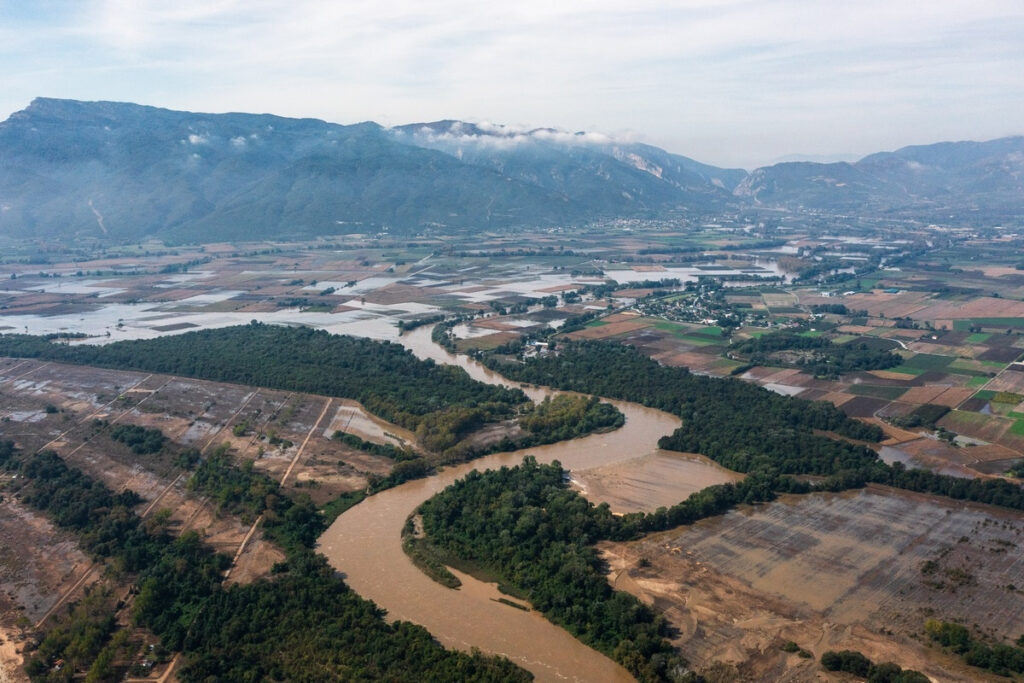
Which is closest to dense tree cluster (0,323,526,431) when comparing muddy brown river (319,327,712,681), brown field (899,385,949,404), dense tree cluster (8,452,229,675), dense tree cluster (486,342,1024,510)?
dense tree cluster (486,342,1024,510)

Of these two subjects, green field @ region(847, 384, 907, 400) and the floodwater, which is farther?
green field @ region(847, 384, 907, 400)

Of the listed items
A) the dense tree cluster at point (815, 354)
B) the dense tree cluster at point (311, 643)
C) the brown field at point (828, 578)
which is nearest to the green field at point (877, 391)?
the dense tree cluster at point (815, 354)

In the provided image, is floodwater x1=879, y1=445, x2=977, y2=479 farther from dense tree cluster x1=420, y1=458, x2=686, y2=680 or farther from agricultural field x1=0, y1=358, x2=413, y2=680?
agricultural field x1=0, y1=358, x2=413, y2=680

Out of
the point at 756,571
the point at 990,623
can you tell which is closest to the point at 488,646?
the point at 756,571

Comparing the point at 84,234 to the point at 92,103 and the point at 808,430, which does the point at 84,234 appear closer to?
the point at 92,103

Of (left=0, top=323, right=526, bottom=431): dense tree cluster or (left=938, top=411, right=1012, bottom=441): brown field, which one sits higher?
(left=938, top=411, right=1012, bottom=441): brown field

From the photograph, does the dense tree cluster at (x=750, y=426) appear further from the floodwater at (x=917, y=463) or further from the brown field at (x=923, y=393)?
the brown field at (x=923, y=393)
